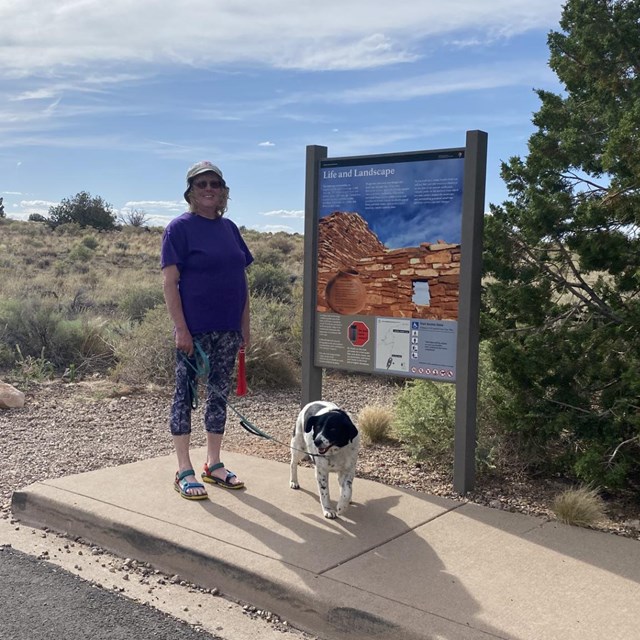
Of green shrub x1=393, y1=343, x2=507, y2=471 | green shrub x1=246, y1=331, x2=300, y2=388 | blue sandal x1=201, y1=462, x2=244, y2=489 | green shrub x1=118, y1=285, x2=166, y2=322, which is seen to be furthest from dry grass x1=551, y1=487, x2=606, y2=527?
green shrub x1=118, y1=285, x2=166, y2=322

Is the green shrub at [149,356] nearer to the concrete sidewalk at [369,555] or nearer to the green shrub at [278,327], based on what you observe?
the green shrub at [278,327]

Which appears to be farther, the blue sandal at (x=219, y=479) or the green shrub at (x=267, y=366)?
the green shrub at (x=267, y=366)

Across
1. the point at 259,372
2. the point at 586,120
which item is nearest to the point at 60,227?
the point at 259,372

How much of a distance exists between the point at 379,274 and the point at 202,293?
139 centimetres

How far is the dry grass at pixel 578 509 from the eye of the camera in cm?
502

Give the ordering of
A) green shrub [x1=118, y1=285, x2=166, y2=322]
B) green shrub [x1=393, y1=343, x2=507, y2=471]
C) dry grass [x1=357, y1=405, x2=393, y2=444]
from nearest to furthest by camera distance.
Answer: green shrub [x1=393, y1=343, x2=507, y2=471] < dry grass [x1=357, y1=405, x2=393, y2=444] < green shrub [x1=118, y1=285, x2=166, y2=322]

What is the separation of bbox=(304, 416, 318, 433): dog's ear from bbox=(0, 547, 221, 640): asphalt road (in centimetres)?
159

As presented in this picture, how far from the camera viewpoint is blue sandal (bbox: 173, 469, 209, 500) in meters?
5.48

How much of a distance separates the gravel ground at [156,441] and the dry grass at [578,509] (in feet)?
0.39

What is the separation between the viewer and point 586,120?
24.2ft

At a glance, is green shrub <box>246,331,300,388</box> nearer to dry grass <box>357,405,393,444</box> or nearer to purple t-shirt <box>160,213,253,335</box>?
dry grass <box>357,405,393,444</box>

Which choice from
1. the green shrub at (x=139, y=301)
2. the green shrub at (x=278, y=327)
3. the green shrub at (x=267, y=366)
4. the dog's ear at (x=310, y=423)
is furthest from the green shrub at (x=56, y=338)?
the dog's ear at (x=310, y=423)

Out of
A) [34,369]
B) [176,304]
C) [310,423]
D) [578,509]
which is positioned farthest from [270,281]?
[578,509]

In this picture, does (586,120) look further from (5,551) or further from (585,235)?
(5,551)
